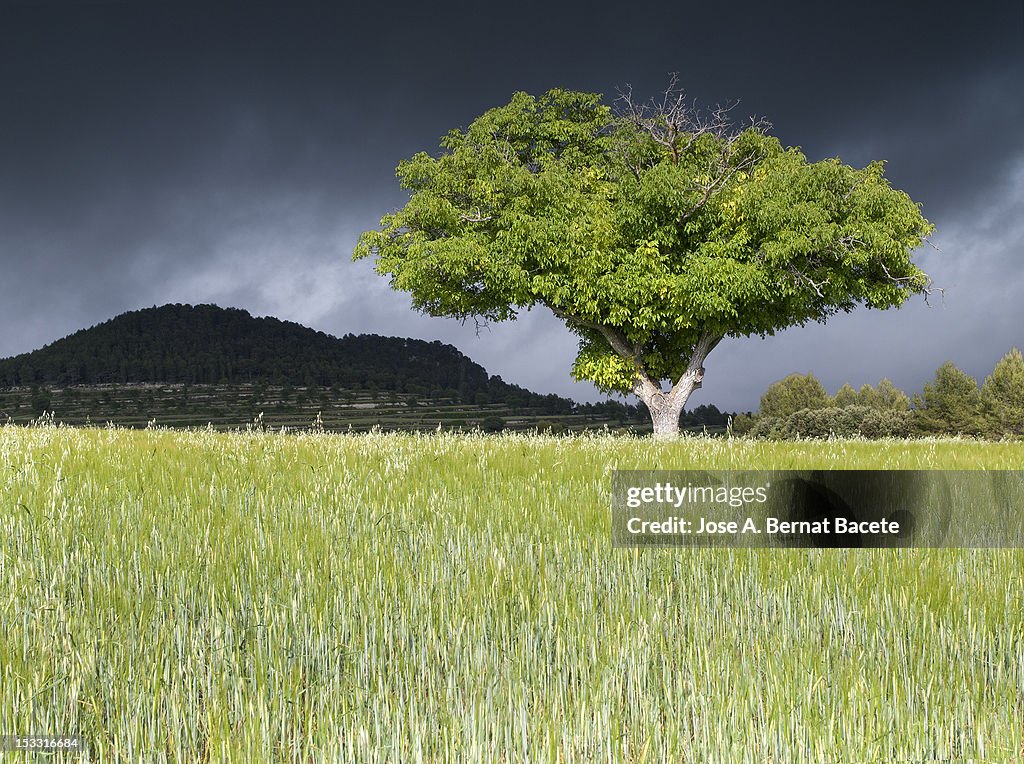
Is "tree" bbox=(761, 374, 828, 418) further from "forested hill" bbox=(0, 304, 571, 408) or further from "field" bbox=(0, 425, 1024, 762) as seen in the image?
"field" bbox=(0, 425, 1024, 762)

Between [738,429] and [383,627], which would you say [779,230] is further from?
[738,429]

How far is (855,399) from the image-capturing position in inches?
2950

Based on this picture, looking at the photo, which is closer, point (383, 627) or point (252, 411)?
point (383, 627)

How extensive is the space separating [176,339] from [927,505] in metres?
113

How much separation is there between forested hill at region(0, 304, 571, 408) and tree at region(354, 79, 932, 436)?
151 ft

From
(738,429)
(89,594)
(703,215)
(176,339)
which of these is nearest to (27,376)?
(176,339)

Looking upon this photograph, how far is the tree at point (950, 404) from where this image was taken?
65938 millimetres

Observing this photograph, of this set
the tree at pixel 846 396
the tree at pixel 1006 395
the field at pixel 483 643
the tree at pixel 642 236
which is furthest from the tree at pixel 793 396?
the field at pixel 483 643

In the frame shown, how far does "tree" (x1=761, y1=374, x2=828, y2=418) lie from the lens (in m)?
71.8
